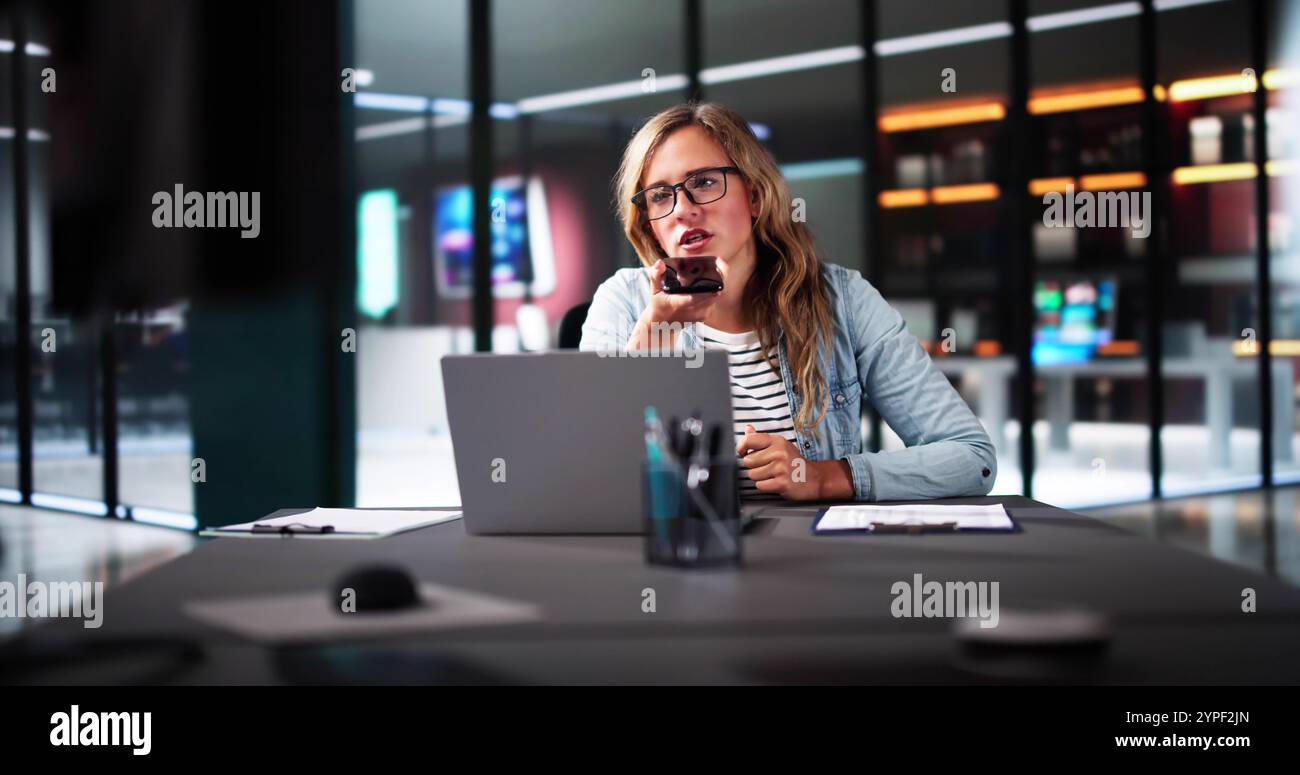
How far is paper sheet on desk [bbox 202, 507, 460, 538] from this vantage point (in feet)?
5.43

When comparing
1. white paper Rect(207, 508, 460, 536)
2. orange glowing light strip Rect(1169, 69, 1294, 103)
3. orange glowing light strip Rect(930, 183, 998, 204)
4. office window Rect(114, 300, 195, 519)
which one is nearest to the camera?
white paper Rect(207, 508, 460, 536)

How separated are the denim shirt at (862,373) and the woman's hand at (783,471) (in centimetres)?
15

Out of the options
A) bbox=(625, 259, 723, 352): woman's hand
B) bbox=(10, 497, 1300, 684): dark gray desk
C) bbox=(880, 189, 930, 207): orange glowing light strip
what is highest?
bbox=(880, 189, 930, 207): orange glowing light strip

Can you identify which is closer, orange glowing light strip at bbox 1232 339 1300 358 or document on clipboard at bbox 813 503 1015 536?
document on clipboard at bbox 813 503 1015 536

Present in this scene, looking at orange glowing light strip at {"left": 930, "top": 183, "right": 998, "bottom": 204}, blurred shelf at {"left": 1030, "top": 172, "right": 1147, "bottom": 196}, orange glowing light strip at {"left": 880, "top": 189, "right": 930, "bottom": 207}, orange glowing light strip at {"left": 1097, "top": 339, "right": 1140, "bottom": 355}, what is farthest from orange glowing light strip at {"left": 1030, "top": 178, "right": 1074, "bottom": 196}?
orange glowing light strip at {"left": 1097, "top": 339, "right": 1140, "bottom": 355}

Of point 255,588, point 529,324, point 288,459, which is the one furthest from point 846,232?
point 255,588

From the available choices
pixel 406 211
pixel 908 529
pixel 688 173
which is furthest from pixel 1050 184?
pixel 908 529

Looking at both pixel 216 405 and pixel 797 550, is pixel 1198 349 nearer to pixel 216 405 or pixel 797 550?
pixel 216 405

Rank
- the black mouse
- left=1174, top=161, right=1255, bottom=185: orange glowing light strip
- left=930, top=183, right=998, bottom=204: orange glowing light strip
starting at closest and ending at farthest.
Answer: the black mouse, left=930, top=183, right=998, bottom=204: orange glowing light strip, left=1174, top=161, right=1255, bottom=185: orange glowing light strip

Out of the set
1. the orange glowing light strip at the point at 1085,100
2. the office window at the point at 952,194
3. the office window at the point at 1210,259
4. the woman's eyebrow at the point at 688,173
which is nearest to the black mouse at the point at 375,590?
the woman's eyebrow at the point at 688,173

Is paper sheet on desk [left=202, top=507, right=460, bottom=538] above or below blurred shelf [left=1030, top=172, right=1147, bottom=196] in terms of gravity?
below

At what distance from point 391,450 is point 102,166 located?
93.1 inches

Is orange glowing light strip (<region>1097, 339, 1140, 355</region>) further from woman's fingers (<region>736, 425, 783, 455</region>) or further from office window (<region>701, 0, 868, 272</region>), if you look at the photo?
woman's fingers (<region>736, 425, 783, 455</region>)

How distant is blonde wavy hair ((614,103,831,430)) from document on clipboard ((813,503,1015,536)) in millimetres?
460
